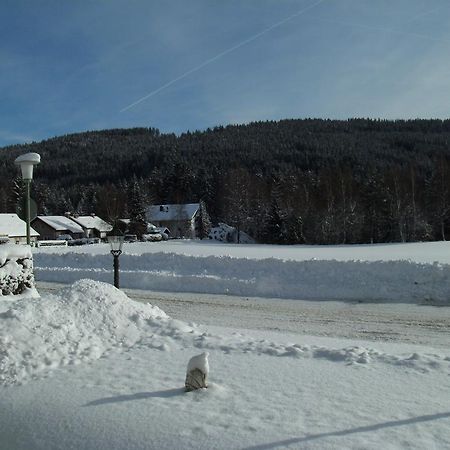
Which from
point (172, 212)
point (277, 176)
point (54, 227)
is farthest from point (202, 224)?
point (54, 227)

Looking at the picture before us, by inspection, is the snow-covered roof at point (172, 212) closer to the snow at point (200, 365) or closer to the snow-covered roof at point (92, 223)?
the snow-covered roof at point (92, 223)

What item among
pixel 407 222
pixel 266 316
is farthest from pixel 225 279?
pixel 407 222

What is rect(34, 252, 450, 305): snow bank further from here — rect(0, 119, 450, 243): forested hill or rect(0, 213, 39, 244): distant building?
rect(0, 213, 39, 244): distant building

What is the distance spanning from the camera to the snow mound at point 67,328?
250 inches

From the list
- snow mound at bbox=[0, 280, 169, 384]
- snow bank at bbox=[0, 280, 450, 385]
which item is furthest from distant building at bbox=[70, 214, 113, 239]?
snow bank at bbox=[0, 280, 450, 385]

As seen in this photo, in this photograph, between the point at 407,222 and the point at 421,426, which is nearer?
the point at 421,426

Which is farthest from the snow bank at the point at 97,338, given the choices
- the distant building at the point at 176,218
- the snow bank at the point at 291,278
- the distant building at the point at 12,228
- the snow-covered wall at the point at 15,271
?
the distant building at the point at 176,218

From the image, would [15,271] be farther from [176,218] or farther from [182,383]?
[176,218]

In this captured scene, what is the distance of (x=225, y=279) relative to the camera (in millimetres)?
17141

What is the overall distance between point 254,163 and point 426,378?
345 feet

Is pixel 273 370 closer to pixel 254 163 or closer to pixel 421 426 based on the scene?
pixel 421 426

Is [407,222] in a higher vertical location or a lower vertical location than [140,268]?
higher

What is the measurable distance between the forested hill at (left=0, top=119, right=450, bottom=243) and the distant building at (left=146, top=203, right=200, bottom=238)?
4.16 meters

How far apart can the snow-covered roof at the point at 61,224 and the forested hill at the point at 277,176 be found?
858 cm
